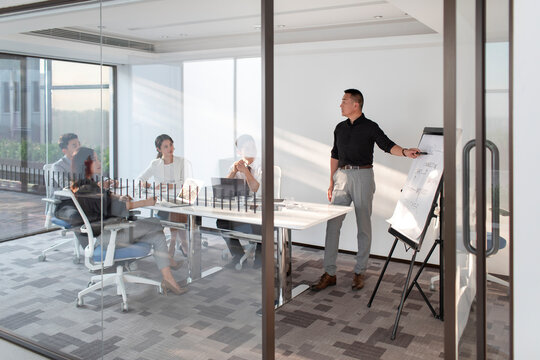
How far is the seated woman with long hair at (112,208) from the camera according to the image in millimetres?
3094

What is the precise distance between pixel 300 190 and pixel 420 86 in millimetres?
1875

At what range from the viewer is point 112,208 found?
3256 mm

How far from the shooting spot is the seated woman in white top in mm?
2963

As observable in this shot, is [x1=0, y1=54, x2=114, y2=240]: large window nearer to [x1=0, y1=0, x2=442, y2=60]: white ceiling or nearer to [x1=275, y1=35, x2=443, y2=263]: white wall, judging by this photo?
[x1=0, y1=0, x2=442, y2=60]: white ceiling

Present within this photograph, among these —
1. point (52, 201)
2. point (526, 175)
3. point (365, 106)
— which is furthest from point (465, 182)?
point (365, 106)

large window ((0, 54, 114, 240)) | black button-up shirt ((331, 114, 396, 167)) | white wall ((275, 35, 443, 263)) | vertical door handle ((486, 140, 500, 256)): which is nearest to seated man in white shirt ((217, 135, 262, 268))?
large window ((0, 54, 114, 240))

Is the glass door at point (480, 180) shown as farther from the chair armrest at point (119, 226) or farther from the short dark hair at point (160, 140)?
the chair armrest at point (119, 226)

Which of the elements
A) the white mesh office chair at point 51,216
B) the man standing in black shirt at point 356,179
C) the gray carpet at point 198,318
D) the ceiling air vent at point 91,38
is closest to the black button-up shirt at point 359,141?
the man standing in black shirt at point 356,179

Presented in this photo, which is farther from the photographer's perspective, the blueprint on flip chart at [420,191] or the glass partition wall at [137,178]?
the blueprint on flip chart at [420,191]

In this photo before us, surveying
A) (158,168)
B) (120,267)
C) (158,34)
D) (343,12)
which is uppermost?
(343,12)

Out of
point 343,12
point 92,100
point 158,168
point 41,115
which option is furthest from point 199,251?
point 343,12

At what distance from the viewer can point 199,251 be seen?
9.80 ft

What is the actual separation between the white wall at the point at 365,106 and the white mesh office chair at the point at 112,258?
131 inches

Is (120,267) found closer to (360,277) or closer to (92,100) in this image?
(92,100)
